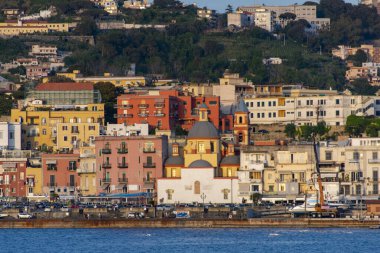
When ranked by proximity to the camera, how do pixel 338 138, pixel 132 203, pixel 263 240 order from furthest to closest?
pixel 338 138 → pixel 132 203 → pixel 263 240

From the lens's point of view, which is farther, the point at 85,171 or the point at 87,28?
the point at 87,28

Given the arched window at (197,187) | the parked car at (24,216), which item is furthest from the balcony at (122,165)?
the parked car at (24,216)

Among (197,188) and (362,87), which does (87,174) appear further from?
(362,87)

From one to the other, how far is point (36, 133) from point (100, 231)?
2818cm

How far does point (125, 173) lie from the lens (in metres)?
110

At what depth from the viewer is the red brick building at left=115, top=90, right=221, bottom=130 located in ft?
416

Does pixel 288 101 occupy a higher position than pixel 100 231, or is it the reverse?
pixel 288 101

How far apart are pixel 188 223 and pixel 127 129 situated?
72.0ft

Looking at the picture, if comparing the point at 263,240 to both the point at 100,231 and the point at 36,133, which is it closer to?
the point at 100,231

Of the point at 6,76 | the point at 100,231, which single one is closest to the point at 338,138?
the point at 100,231

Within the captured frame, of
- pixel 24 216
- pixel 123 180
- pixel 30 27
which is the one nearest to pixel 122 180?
pixel 123 180

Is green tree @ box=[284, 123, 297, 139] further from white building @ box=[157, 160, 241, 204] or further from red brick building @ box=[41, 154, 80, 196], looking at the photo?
white building @ box=[157, 160, 241, 204]

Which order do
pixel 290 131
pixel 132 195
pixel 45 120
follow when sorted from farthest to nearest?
pixel 290 131 → pixel 45 120 → pixel 132 195

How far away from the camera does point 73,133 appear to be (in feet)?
401
